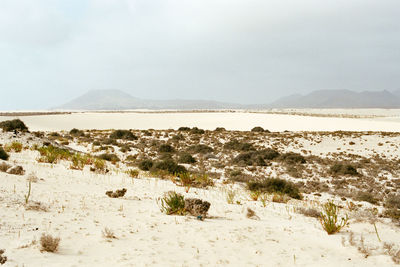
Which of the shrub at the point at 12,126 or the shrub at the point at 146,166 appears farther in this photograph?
the shrub at the point at 12,126

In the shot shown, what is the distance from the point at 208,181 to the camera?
40.1 ft

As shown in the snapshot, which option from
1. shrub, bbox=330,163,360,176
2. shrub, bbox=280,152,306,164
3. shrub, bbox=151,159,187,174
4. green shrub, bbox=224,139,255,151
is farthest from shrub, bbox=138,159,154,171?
shrub, bbox=330,163,360,176

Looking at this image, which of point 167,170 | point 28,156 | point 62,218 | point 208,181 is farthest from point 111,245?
point 28,156

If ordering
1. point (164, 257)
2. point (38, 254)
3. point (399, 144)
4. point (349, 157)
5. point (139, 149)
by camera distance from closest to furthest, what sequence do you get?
point (38, 254)
point (164, 257)
point (349, 157)
point (139, 149)
point (399, 144)

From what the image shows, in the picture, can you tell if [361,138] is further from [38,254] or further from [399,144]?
[38,254]

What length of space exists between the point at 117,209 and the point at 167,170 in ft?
22.1

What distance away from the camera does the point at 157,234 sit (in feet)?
19.6

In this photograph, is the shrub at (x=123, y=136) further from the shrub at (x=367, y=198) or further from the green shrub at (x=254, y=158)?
the shrub at (x=367, y=198)

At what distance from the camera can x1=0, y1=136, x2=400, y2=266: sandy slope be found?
15.9 ft

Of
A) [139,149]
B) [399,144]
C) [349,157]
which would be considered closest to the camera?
[349,157]

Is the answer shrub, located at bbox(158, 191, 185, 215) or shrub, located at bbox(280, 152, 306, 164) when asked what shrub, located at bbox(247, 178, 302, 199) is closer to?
shrub, located at bbox(158, 191, 185, 215)

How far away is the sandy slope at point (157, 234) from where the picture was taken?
4.84 meters

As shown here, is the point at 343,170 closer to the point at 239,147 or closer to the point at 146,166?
the point at 239,147

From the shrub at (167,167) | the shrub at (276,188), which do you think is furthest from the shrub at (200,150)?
the shrub at (276,188)
